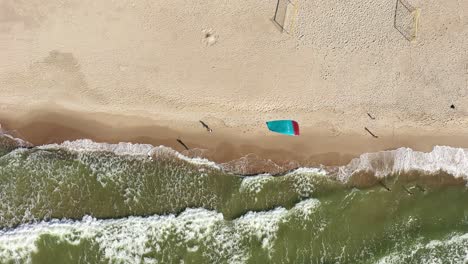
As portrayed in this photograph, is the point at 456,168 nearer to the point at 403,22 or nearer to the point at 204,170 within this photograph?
the point at 403,22

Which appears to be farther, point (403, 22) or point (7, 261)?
point (403, 22)

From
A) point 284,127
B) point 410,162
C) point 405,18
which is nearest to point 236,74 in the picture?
point 284,127

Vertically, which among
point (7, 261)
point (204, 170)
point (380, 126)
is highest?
point (380, 126)

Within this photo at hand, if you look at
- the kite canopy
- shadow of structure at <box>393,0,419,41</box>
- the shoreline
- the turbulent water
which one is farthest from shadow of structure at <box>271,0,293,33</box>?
the turbulent water

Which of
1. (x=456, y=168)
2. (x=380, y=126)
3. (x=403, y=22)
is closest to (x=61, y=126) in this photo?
(x=380, y=126)

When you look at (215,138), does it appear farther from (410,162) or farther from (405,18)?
(405,18)

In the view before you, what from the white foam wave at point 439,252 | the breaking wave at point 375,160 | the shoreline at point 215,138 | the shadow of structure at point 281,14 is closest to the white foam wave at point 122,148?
the breaking wave at point 375,160
